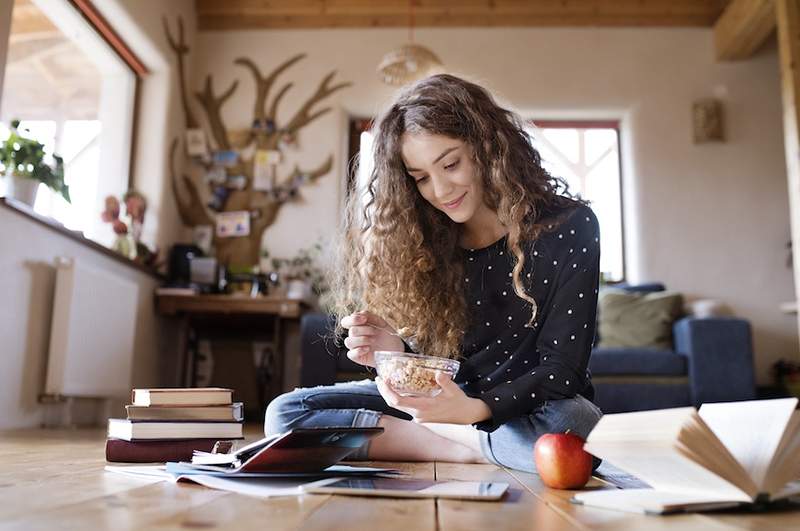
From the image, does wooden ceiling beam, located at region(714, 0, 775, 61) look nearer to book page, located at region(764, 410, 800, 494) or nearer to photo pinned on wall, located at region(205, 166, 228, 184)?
photo pinned on wall, located at region(205, 166, 228, 184)

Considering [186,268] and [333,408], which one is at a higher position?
[186,268]

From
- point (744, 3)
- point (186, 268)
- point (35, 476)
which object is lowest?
point (35, 476)

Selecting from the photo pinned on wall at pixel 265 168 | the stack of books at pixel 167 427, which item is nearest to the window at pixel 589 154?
the photo pinned on wall at pixel 265 168

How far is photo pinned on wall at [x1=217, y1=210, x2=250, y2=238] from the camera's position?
4.79 m

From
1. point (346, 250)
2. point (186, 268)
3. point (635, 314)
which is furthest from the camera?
point (186, 268)

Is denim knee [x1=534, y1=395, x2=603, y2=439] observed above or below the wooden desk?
below

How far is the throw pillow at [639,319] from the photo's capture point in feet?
13.4

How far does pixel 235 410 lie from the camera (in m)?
1.50

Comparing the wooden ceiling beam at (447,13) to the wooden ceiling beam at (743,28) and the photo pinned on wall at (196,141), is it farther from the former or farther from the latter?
the photo pinned on wall at (196,141)

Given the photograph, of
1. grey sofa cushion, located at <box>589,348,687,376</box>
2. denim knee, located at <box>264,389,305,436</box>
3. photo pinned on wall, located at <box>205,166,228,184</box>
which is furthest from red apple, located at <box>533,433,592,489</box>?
photo pinned on wall, located at <box>205,166,228,184</box>

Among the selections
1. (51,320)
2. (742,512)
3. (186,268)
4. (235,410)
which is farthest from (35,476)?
(186,268)

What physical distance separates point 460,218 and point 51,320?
2.37m

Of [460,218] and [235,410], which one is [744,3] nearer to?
[460,218]

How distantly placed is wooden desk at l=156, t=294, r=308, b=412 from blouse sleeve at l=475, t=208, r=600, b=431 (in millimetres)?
2830
